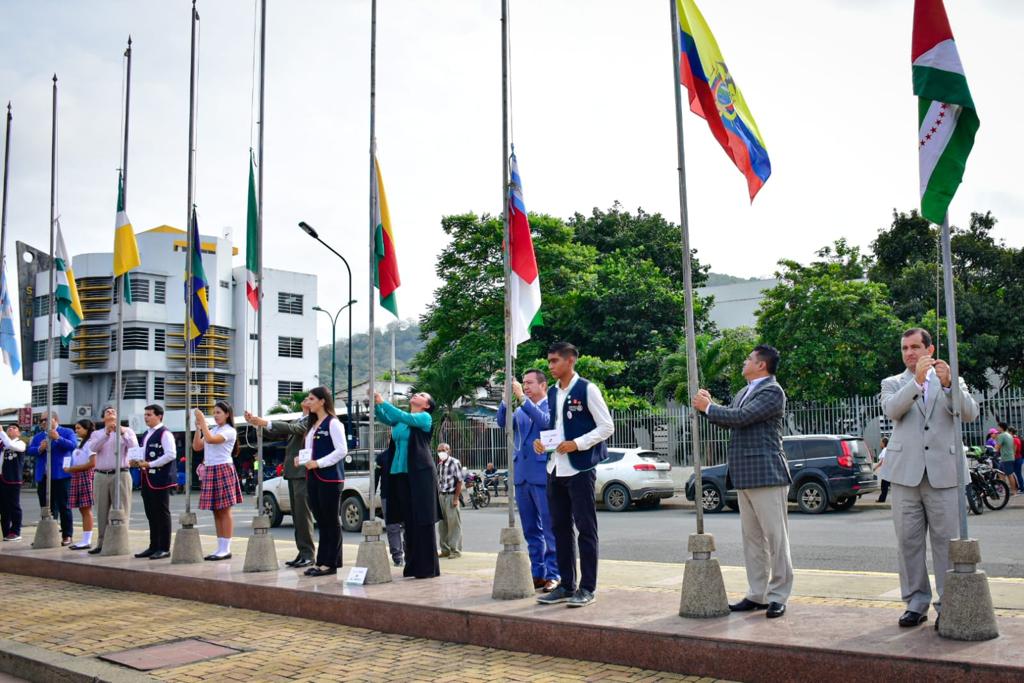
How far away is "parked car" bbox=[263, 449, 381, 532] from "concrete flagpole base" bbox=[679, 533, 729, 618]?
374 inches

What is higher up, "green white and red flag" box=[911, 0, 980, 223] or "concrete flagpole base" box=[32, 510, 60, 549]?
"green white and red flag" box=[911, 0, 980, 223]

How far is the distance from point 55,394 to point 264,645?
174 ft

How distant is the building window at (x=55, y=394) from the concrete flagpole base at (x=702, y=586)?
5412 cm

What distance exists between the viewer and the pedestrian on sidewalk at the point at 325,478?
9430mm

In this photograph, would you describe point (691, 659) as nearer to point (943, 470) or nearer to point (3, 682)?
point (943, 470)

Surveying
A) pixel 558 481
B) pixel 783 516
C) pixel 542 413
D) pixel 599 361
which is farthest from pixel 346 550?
pixel 599 361

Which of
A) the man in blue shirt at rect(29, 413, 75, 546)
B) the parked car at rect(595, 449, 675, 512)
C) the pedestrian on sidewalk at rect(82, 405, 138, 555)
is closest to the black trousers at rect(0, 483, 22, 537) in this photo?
the man in blue shirt at rect(29, 413, 75, 546)

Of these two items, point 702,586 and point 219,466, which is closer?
point 702,586

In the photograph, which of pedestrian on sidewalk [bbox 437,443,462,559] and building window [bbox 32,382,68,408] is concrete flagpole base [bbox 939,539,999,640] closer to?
pedestrian on sidewalk [bbox 437,443,462,559]

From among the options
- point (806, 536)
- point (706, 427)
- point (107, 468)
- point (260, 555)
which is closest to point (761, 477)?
point (260, 555)

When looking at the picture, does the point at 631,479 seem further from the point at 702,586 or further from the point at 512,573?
the point at 702,586

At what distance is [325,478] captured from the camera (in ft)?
31.0

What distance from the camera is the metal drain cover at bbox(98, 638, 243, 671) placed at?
6.59 metres

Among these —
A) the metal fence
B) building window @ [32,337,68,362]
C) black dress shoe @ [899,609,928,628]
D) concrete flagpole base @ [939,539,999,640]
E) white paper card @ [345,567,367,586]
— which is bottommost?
white paper card @ [345,567,367,586]
